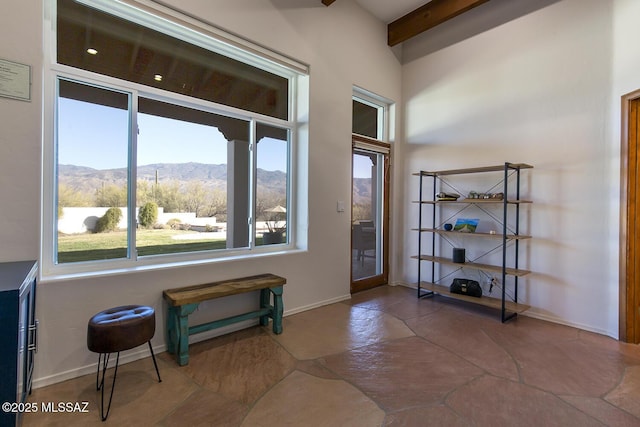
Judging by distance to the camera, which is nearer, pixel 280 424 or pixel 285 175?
pixel 280 424

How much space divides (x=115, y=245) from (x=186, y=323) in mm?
897

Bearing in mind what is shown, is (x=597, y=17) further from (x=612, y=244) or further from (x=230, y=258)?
(x=230, y=258)

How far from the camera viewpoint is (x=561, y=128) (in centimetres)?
323

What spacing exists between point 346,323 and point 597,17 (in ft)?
13.4

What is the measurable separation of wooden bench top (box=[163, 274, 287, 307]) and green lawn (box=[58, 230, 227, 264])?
0.43 meters

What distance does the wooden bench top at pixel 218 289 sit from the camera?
2.35 metres

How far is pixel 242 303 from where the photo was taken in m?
3.03

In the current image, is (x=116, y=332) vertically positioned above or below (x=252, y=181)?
below

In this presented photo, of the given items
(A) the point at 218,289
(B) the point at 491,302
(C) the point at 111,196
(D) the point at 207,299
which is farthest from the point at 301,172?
(B) the point at 491,302

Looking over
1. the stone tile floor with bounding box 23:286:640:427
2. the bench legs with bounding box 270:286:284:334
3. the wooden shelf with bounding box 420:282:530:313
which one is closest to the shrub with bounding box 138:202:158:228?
the stone tile floor with bounding box 23:286:640:427

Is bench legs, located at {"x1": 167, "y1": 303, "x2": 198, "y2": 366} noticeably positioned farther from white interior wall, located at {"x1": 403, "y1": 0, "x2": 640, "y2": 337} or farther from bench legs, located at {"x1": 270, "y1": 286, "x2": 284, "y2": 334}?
white interior wall, located at {"x1": 403, "y1": 0, "x2": 640, "y2": 337}

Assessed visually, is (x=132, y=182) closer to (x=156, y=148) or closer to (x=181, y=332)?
(x=156, y=148)

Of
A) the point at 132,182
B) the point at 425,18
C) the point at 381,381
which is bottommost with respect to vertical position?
the point at 381,381

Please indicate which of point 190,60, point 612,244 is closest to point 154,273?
point 190,60
